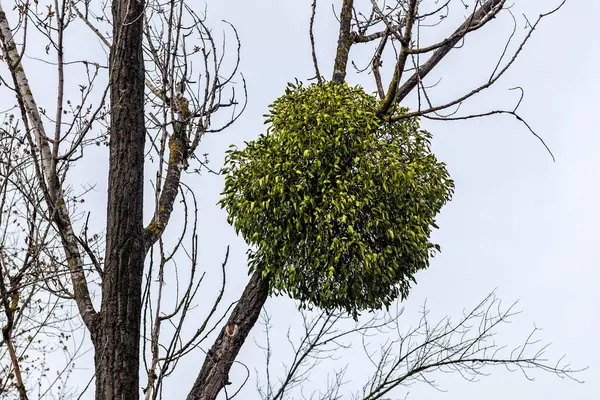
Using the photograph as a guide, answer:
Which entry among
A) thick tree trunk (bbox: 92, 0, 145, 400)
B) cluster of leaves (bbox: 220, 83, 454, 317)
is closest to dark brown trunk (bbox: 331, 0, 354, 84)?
cluster of leaves (bbox: 220, 83, 454, 317)

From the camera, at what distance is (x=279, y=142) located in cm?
412

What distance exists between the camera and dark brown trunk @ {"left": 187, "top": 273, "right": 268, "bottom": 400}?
3.92m

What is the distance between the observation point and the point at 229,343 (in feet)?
13.3

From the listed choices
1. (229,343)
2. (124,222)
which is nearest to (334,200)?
(229,343)

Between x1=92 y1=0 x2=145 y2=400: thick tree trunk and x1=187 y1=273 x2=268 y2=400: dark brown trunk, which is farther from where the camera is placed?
x1=187 y1=273 x2=268 y2=400: dark brown trunk

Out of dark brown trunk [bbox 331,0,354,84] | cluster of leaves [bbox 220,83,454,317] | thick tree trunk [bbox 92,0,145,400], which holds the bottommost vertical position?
thick tree trunk [bbox 92,0,145,400]

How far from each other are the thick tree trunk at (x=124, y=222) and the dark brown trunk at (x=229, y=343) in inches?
47.1

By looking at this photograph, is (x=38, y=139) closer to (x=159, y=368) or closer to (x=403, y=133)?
(x=159, y=368)

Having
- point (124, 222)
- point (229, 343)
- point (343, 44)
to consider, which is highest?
point (343, 44)

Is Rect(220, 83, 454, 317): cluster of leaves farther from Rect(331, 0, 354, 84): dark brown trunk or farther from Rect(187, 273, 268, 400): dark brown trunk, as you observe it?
Rect(331, 0, 354, 84): dark brown trunk

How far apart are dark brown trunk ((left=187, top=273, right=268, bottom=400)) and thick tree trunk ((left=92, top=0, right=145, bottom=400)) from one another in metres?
1.20

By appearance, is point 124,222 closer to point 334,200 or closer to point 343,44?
point 334,200

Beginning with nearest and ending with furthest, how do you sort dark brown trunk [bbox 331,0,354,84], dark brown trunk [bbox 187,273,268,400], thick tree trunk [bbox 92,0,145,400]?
thick tree trunk [bbox 92,0,145,400], dark brown trunk [bbox 187,273,268,400], dark brown trunk [bbox 331,0,354,84]

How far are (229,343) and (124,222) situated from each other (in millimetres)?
1412
